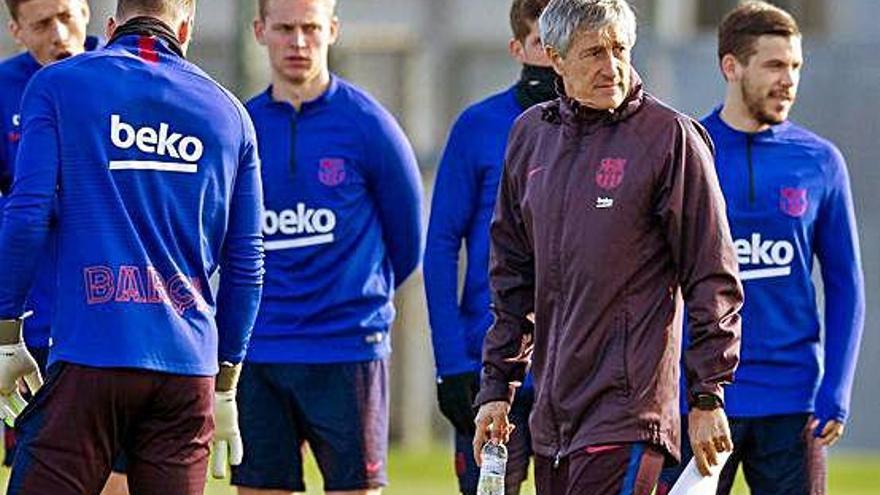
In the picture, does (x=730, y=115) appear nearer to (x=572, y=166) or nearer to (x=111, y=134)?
(x=572, y=166)

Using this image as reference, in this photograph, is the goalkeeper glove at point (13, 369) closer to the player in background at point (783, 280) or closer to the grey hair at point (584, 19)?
the grey hair at point (584, 19)

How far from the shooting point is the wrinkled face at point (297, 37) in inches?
336

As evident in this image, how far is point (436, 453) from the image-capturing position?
59.2 ft

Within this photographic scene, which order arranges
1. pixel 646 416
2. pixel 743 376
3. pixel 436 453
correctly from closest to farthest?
1. pixel 646 416
2. pixel 743 376
3. pixel 436 453

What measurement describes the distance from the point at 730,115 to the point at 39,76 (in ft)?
8.76

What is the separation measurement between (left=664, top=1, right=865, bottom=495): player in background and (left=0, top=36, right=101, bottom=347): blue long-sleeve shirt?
2.15 meters

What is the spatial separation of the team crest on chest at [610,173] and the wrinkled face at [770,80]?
6.21 feet

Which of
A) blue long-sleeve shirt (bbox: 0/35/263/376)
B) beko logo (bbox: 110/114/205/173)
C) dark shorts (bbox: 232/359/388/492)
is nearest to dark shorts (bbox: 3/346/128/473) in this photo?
dark shorts (bbox: 232/359/388/492)

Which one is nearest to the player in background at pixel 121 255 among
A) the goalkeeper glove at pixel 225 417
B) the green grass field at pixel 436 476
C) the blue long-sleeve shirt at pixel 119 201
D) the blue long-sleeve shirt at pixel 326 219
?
the blue long-sleeve shirt at pixel 119 201

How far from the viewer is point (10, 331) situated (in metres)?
6.41

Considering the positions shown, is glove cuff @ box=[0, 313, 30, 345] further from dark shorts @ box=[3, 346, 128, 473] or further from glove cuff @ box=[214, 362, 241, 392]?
dark shorts @ box=[3, 346, 128, 473]

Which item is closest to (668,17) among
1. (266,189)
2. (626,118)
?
(266,189)

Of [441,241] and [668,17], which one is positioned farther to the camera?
[668,17]

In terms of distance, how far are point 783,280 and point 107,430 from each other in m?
2.53
